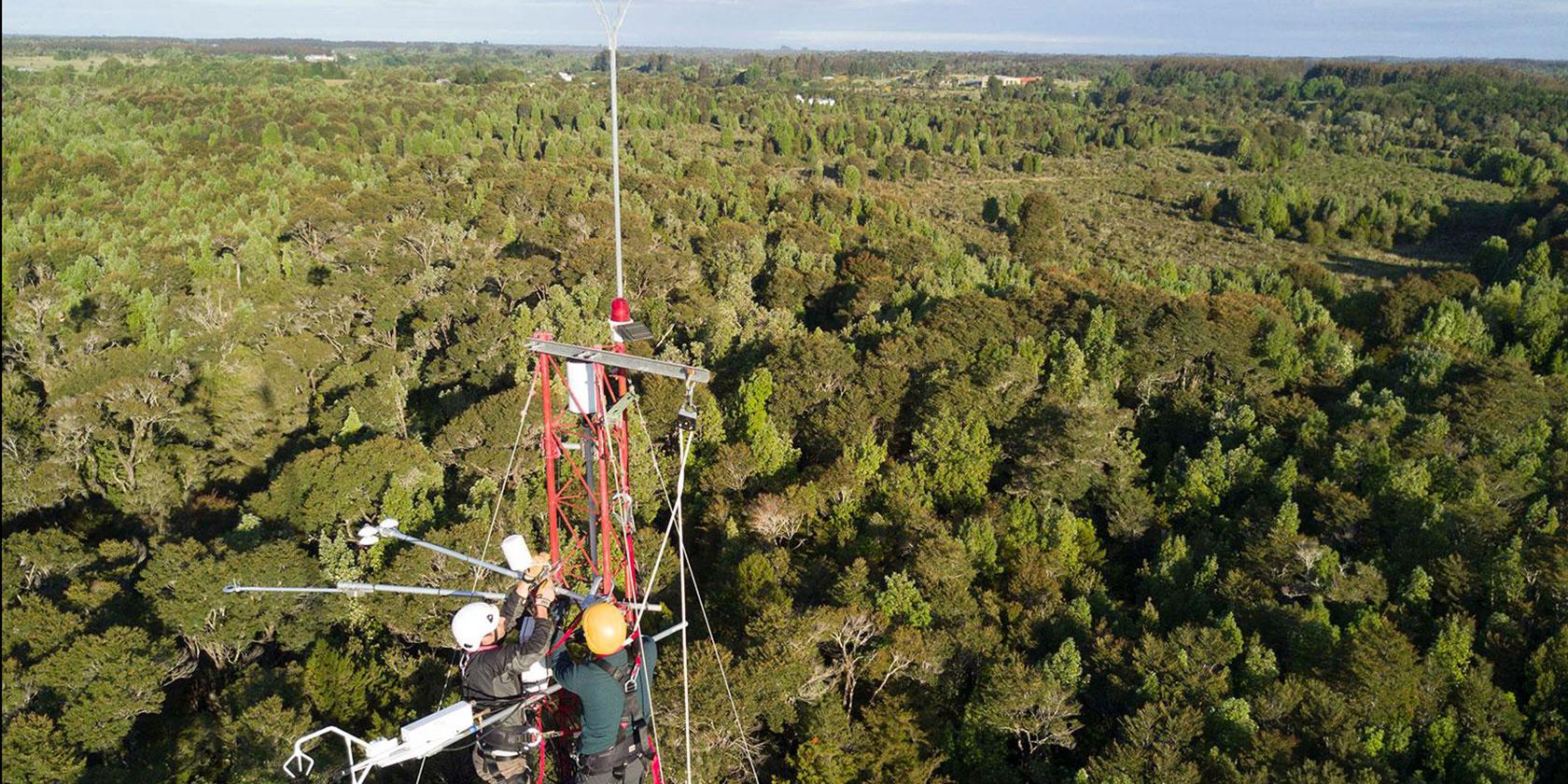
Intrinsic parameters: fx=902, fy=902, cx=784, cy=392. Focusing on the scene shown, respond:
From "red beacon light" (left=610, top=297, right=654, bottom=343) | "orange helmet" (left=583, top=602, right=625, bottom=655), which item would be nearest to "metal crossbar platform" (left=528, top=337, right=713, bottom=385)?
"red beacon light" (left=610, top=297, right=654, bottom=343)

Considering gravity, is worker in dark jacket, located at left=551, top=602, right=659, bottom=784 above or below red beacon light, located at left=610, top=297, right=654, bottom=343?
below

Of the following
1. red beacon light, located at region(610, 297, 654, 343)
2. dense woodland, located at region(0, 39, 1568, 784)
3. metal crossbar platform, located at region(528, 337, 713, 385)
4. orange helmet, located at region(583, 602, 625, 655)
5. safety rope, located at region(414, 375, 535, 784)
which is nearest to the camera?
orange helmet, located at region(583, 602, 625, 655)

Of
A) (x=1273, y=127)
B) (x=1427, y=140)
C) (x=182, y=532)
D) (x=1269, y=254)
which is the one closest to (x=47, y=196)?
(x=182, y=532)

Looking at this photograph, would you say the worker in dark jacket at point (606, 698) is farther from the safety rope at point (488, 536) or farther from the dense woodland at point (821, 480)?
the dense woodland at point (821, 480)

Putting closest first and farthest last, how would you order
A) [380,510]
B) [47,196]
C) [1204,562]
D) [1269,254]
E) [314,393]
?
1. [1204,562]
2. [380,510]
3. [314,393]
4. [47,196]
5. [1269,254]

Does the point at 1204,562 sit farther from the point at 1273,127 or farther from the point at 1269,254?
the point at 1273,127

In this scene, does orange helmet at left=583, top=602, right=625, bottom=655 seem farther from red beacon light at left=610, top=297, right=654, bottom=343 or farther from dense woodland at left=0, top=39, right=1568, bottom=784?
dense woodland at left=0, top=39, right=1568, bottom=784
